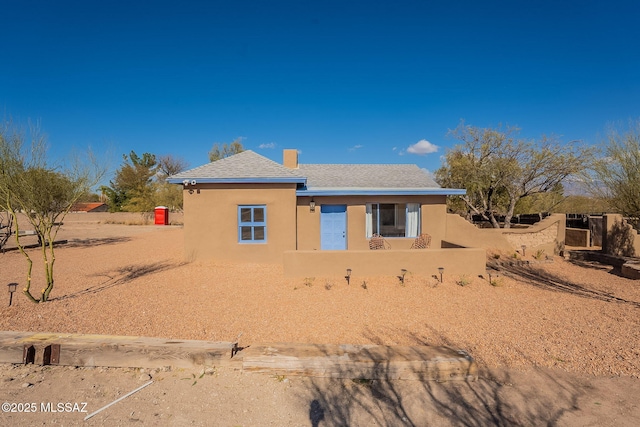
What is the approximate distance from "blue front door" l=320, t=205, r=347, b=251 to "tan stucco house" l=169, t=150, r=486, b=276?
4 cm

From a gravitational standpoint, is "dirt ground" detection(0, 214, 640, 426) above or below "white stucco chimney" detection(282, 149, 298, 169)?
below

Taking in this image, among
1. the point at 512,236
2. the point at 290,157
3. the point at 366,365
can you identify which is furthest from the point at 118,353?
the point at 512,236

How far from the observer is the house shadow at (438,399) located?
3227 mm

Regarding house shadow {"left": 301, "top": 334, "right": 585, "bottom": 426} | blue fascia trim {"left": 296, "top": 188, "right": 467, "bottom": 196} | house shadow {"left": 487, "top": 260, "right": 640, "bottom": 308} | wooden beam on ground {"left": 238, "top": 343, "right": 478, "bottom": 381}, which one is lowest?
house shadow {"left": 301, "top": 334, "right": 585, "bottom": 426}

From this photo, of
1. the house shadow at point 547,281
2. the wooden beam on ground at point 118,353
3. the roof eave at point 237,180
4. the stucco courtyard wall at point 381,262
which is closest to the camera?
the wooden beam on ground at point 118,353

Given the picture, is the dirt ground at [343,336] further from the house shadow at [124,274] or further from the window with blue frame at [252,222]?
the window with blue frame at [252,222]

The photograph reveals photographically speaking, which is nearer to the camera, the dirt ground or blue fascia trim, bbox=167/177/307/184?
the dirt ground

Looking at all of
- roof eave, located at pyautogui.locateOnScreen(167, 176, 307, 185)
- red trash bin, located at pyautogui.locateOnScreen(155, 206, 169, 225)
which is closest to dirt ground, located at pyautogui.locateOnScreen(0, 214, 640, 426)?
roof eave, located at pyautogui.locateOnScreen(167, 176, 307, 185)

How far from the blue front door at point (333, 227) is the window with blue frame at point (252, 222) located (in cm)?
232

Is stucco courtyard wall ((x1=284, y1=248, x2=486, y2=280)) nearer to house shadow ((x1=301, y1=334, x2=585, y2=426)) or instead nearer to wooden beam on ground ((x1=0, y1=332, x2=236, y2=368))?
wooden beam on ground ((x1=0, y1=332, x2=236, y2=368))

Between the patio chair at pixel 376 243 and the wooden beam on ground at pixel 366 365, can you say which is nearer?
the wooden beam on ground at pixel 366 365

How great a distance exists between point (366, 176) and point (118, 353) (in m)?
11.7

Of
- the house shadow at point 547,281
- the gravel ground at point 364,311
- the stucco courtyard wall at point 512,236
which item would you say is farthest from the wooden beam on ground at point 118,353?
the stucco courtyard wall at point 512,236

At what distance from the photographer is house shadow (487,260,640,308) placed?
7598mm
